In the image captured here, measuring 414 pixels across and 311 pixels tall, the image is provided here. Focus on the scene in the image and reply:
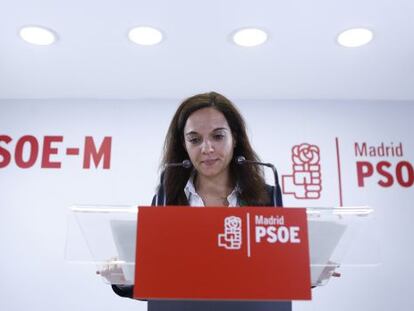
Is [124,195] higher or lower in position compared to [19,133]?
lower

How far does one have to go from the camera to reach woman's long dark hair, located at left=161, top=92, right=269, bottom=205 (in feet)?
4.72

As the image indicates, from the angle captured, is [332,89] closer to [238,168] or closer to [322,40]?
[322,40]

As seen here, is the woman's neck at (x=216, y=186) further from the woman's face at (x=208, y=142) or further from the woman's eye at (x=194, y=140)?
the woman's eye at (x=194, y=140)

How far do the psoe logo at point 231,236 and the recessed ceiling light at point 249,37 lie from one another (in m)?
1.71

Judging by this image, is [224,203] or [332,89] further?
[332,89]

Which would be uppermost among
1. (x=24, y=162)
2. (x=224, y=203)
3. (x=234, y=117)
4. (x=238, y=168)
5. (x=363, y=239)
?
(x=24, y=162)

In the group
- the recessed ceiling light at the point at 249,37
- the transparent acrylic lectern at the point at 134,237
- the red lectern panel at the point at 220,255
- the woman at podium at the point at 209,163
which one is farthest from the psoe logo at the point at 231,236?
the recessed ceiling light at the point at 249,37

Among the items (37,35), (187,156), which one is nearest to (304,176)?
(187,156)

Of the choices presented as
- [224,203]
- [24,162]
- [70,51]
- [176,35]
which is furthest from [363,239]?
[24,162]

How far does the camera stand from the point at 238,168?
1.53 metres

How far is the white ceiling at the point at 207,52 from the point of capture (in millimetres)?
2102

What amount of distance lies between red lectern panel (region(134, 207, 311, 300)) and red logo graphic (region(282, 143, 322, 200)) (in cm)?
210

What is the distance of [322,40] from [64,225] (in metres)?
1.87

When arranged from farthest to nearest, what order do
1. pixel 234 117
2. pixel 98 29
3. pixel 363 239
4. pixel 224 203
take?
pixel 98 29, pixel 234 117, pixel 224 203, pixel 363 239
